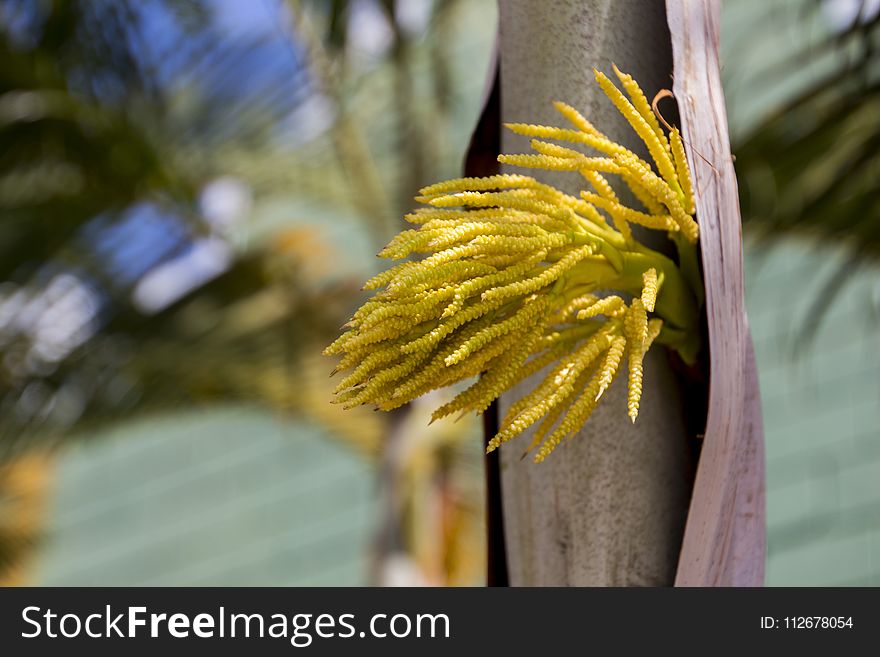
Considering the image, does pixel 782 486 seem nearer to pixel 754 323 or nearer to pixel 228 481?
pixel 754 323

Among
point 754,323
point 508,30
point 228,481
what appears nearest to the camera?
point 508,30

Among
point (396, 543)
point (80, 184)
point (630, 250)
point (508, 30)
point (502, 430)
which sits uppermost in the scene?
point (80, 184)

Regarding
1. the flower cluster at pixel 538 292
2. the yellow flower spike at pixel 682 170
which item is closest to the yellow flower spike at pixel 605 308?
the flower cluster at pixel 538 292

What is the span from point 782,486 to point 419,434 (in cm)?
240

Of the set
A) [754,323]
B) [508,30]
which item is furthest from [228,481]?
[508,30]

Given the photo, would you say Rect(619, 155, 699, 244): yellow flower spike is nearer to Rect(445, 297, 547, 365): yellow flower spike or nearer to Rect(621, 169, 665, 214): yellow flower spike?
Rect(621, 169, 665, 214): yellow flower spike

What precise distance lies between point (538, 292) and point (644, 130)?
17cm

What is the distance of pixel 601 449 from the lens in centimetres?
107

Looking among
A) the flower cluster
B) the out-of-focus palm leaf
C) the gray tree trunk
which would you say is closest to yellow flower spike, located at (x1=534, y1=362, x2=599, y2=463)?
the flower cluster

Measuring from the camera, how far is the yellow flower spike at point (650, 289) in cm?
91

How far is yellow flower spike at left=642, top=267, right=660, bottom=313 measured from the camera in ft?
2.98

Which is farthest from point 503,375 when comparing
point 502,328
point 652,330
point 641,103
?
point 641,103

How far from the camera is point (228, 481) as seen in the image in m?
7.92

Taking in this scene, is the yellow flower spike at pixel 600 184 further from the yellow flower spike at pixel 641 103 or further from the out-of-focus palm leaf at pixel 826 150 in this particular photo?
the out-of-focus palm leaf at pixel 826 150
